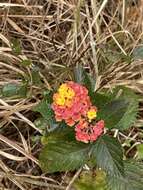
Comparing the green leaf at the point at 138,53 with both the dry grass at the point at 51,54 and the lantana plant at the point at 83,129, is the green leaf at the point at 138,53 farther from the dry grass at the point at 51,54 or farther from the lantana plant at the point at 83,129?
the lantana plant at the point at 83,129

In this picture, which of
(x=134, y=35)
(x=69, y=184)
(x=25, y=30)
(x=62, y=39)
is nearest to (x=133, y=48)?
(x=134, y=35)

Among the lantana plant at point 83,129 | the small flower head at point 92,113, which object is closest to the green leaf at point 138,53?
the lantana plant at point 83,129

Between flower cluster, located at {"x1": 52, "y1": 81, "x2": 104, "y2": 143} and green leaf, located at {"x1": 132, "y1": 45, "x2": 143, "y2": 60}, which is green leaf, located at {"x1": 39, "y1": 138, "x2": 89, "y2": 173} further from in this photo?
green leaf, located at {"x1": 132, "y1": 45, "x2": 143, "y2": 60}

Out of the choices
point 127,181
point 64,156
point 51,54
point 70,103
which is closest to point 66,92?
point 70,103

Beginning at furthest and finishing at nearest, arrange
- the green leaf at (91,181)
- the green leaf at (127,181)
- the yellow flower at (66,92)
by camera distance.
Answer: the green leaf at (91,181) → the green leaf at (127,181) → the yellow flower at (66,92)

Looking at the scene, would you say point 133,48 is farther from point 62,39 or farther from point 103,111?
point 103,111

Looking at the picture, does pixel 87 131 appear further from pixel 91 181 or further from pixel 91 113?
pixel 91 181
